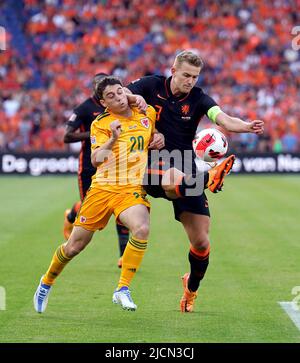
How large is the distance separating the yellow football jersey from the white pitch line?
168cm

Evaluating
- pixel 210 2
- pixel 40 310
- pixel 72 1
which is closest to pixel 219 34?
pixel 210 2

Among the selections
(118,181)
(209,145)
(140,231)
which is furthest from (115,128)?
(209,145)

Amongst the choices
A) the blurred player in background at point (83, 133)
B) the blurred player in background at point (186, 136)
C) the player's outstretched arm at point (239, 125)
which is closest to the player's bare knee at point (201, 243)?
the blurred player in background at point (186, 136)

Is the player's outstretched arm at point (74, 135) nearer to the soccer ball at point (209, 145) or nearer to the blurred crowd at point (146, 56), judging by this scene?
the soccer ball at point (209, 145)

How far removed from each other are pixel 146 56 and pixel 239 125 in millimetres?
24680

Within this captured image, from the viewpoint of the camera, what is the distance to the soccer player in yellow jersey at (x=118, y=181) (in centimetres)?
739

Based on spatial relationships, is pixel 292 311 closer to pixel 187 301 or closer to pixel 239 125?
pixel 187 301

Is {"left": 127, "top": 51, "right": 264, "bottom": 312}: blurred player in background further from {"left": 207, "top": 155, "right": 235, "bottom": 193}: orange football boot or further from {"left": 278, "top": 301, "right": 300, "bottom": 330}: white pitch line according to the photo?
{"left": 278, "top": 301, "right": 300, "bottom": 330}: white pitch line

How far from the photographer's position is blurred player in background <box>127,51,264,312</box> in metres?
7.48

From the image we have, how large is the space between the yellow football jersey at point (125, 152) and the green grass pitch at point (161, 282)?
45.2 inches

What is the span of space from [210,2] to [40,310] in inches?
1087

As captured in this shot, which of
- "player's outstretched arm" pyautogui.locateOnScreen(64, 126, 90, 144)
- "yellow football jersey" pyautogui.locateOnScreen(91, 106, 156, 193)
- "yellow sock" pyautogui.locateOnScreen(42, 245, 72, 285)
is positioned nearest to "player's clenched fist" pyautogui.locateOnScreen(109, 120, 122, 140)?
"yellow football jersey" pyautogui.locateOnScreen(91, 106, 156, 193)

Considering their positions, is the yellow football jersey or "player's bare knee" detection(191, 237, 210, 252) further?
"player's bare knee" detection(191, 237, 210, 252)
